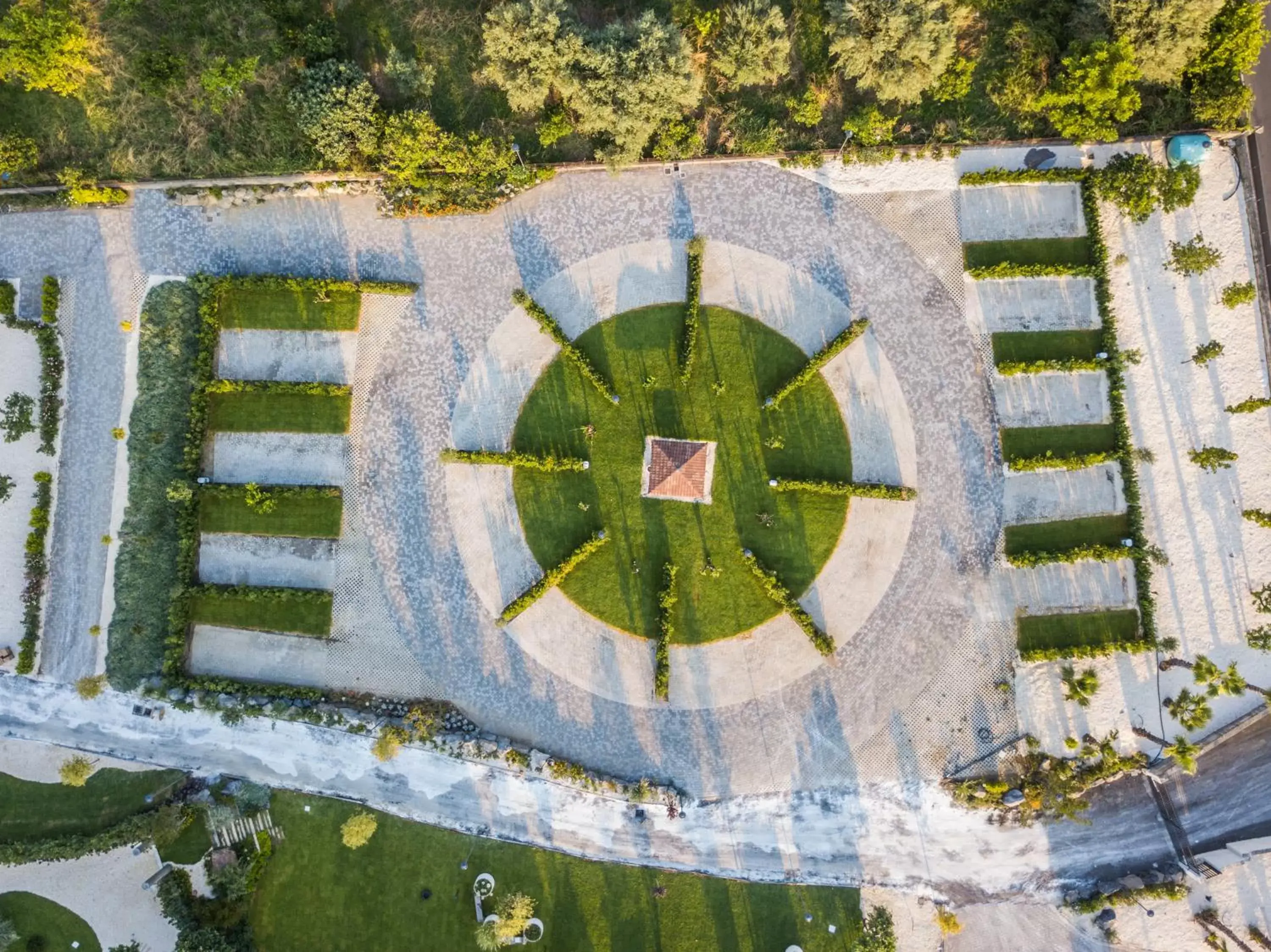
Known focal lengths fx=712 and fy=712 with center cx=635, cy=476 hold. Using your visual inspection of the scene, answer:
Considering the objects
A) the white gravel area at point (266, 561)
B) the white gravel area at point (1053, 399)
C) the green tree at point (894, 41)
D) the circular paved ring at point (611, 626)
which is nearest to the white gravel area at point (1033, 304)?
the white gravel area at point (1053, 399)

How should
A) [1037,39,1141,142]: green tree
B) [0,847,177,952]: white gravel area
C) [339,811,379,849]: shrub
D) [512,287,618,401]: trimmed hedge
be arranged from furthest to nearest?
[512,287,618,401]: trimmed hedge < [0,847,177,952]: white gravel area < [339,811,379,849]: shrub < [1037,39,1141,142]: green tree

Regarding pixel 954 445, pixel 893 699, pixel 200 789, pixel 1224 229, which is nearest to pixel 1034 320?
pixel 954 445

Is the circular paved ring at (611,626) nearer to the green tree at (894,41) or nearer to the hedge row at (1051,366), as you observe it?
the hedge row at (1051,366)

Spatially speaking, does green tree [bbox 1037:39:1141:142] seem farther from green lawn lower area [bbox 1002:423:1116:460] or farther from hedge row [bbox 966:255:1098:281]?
green lawn lower area [bbox 1002:423:1116:460]

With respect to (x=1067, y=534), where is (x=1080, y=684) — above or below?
below

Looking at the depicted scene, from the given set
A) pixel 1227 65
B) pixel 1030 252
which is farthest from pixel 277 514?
pixel 1227 65

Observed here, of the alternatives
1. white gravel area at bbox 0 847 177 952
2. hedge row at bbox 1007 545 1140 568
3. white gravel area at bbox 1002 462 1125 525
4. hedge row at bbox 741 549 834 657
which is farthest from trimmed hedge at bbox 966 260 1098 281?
white gravel area at bbox 0 847 177 952

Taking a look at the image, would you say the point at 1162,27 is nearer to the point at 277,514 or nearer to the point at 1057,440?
the point at 1057,440
